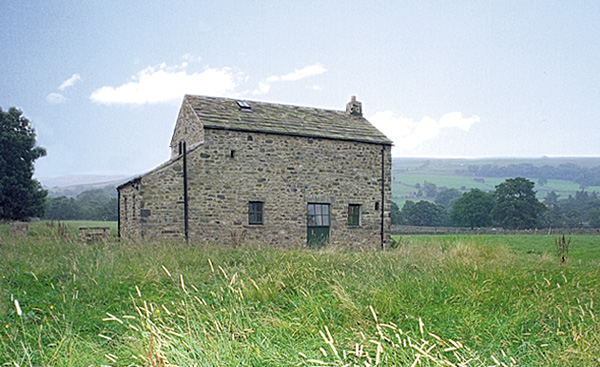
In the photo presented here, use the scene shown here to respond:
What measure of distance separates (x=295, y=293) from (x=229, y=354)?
3.33 meters

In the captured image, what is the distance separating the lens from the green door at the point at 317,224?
1705 cm

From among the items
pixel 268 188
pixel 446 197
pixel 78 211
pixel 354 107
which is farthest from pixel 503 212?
pixel 78 211

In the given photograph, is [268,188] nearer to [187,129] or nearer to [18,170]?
[187,129]

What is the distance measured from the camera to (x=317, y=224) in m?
17.2

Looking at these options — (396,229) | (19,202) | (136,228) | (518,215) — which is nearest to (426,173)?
(518,215)

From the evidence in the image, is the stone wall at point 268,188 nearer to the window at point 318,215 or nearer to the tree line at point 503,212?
the window at point 318,215

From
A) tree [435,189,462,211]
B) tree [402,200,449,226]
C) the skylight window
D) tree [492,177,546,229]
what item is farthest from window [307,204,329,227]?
tree [435,189,462,211]

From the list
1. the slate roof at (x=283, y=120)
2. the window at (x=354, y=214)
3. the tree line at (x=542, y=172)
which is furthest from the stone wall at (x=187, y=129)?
the tree line at (x=542, y=172)

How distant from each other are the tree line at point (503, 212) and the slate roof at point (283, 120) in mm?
27634

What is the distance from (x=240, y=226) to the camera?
15.7 m

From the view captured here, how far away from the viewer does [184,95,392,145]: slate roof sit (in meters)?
16.1

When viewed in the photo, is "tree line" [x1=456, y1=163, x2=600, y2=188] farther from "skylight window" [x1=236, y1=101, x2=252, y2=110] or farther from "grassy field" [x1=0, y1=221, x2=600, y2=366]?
"grassy field" [x1=0, y1=221, x2=600, y2=366]

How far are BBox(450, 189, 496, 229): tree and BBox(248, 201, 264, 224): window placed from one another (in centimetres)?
3650

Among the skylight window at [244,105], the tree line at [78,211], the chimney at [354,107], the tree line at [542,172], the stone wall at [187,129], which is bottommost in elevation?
the tree line at [78,211]
